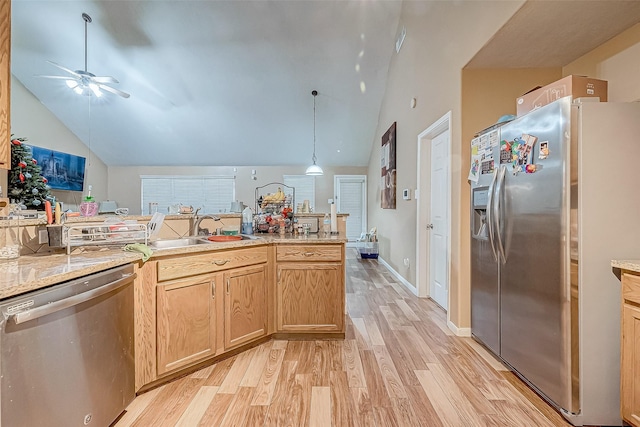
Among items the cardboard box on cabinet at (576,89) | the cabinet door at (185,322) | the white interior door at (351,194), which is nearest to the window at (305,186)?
the white interior door at (351,194)

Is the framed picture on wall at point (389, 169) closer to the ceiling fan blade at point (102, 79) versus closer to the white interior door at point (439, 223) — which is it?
the white interior door at point (439, 223)

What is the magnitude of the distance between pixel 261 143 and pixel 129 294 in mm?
6072

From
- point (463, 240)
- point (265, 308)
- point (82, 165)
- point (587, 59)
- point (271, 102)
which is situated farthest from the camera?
point (82, 165)

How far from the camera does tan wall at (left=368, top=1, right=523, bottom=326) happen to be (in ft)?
7.89

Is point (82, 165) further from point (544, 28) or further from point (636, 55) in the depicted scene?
point (636, 55)

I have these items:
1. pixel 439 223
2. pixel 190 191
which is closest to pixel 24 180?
A: pixel 190 191

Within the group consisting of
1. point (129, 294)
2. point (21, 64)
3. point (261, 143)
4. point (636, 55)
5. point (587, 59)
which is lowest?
point (129, 294)

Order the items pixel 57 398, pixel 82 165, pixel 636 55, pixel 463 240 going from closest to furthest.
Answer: pixel 57 398 → pixel 636 55 → pixel 463 240 → pixel 82 165

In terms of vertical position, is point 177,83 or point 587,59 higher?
A: point 177,83

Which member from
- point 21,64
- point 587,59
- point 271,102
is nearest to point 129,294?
point 587,59

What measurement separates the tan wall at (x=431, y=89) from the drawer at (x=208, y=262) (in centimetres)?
178

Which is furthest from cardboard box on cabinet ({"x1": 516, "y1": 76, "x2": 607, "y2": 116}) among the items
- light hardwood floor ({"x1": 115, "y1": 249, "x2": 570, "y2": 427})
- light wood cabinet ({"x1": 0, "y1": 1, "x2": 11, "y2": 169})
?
light wood cabinet ({"x1": 0, "y1": 1, "x2": 11, "y2": 169})

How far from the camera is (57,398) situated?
1168 mm

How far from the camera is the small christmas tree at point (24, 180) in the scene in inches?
184
